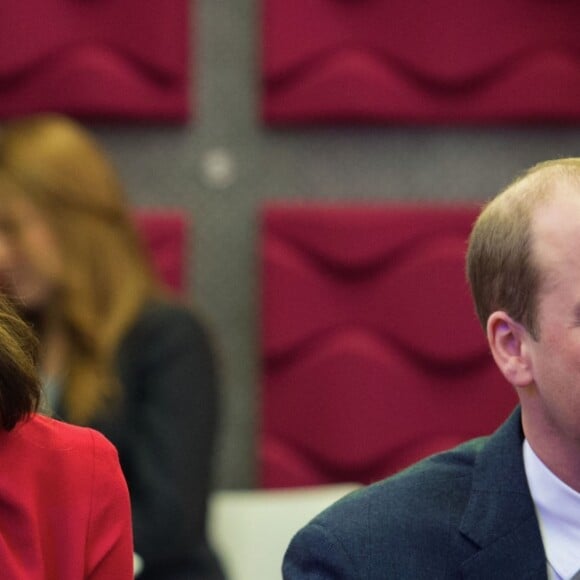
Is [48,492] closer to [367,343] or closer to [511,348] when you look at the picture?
[511,348]

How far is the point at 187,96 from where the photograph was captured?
212 centimetres

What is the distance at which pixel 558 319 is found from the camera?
1.00 m

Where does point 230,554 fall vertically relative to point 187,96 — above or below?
below

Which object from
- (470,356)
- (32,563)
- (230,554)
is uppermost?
(32,563)

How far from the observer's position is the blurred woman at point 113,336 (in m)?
1.70

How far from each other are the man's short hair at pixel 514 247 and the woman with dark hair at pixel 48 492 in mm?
340

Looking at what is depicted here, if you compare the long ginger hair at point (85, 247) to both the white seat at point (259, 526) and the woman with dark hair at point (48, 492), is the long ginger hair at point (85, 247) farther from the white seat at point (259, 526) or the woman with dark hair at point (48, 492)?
the woman with dark hair at point (48, 492)

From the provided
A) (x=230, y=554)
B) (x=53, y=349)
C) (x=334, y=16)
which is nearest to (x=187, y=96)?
(x=334, y=16)

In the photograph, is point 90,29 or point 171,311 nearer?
point 171,311

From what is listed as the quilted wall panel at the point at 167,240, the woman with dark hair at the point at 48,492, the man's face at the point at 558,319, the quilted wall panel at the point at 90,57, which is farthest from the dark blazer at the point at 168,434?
the man's face at the point at 558,319

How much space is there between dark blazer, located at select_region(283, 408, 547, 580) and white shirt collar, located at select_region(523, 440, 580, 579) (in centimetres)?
1

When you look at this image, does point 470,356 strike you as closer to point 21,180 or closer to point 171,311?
point 171,311

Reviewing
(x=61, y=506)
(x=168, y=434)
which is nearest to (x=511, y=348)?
(x=61, y=506)

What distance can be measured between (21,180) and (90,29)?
42cm
